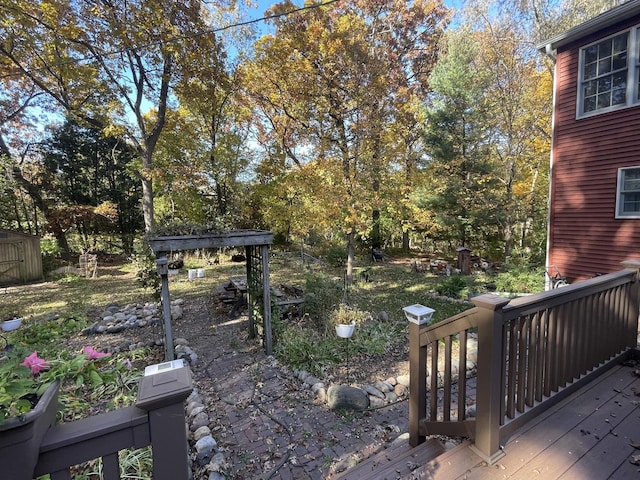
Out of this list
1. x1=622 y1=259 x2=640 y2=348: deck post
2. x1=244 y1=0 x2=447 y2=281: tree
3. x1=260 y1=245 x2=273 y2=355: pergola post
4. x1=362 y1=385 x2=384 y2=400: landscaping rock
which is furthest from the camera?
x1=244 y1=0 x2=447 y2=281: tree

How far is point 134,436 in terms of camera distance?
1131 mm

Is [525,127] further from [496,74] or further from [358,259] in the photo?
[358,259]

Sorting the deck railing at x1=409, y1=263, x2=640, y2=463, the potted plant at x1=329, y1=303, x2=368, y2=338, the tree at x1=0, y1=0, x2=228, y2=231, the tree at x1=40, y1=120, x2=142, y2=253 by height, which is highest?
the tree at x1=0, y1=0, x2=228, y2=231

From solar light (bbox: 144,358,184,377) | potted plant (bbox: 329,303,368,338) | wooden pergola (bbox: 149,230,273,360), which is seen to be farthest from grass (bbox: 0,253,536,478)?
solar light (bbox: 144,358,184,377)

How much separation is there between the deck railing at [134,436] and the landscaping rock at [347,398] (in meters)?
2.63

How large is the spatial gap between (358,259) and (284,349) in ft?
32.5

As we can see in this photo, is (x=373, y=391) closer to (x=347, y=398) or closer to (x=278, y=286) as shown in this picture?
(x=347, y=398)

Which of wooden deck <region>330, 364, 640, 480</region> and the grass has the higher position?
wooden deck <region>330, 364, 640, 480</region>

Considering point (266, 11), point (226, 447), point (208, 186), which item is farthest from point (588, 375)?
point (208, 186)

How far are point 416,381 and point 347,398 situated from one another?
5.07 feet

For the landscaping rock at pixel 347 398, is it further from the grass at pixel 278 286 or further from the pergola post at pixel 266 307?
the pergola post at pixel 266 307

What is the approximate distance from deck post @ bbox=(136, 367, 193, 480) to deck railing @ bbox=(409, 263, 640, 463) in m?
1.56

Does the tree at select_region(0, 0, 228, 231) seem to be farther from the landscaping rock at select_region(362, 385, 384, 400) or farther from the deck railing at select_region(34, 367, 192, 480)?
the deck railing at select_region(34, 367, 192, 480)

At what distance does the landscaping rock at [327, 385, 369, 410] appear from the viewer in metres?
3.54
